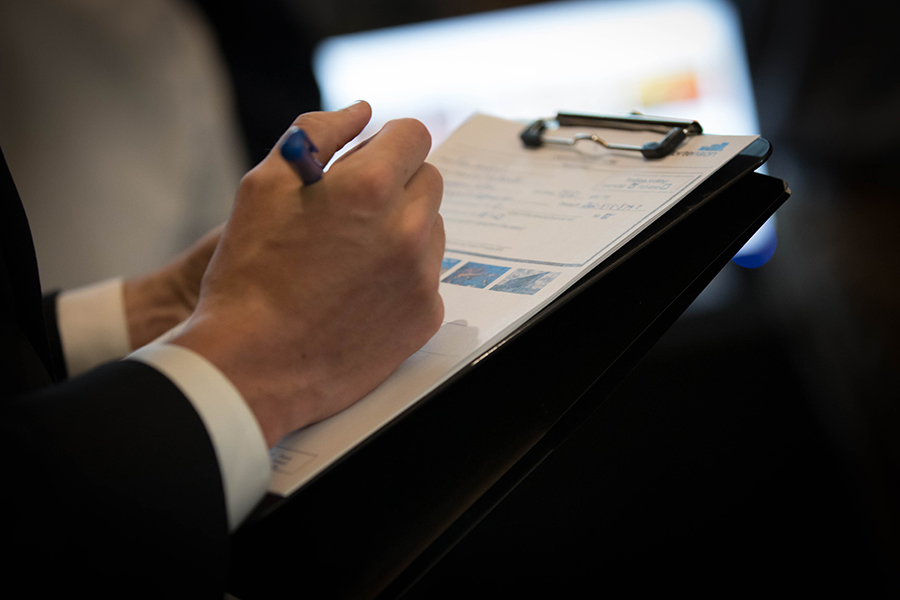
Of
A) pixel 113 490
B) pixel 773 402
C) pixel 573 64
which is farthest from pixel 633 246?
pixel 573 64

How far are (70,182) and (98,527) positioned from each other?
128 centimetres

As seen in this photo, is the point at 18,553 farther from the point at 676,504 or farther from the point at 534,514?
the point at 676,504

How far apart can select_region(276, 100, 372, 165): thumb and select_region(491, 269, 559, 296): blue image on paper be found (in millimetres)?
126

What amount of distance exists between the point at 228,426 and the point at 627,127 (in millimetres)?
398

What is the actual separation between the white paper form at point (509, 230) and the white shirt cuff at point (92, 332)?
41 cm

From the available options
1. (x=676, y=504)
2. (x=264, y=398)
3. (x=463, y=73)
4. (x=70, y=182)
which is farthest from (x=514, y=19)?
(x=264, y=398)

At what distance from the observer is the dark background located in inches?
18.9

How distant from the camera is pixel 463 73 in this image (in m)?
1.34

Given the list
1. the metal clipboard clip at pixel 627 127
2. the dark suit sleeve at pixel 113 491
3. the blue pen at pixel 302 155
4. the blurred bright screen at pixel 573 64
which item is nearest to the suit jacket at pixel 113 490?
the dark suit sleeve at pixel 113 491

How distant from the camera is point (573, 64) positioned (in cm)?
130

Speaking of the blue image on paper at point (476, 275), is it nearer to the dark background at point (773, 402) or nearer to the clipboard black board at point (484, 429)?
the clipboard black board at point (484, 429)

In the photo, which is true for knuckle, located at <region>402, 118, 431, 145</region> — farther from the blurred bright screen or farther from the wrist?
the blurred bright screen

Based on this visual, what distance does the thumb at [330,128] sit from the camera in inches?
13.3

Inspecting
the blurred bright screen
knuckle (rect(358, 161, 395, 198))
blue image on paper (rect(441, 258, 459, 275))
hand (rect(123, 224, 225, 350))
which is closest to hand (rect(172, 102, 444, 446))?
knuckle (rect(358, 161, 395, 198))
